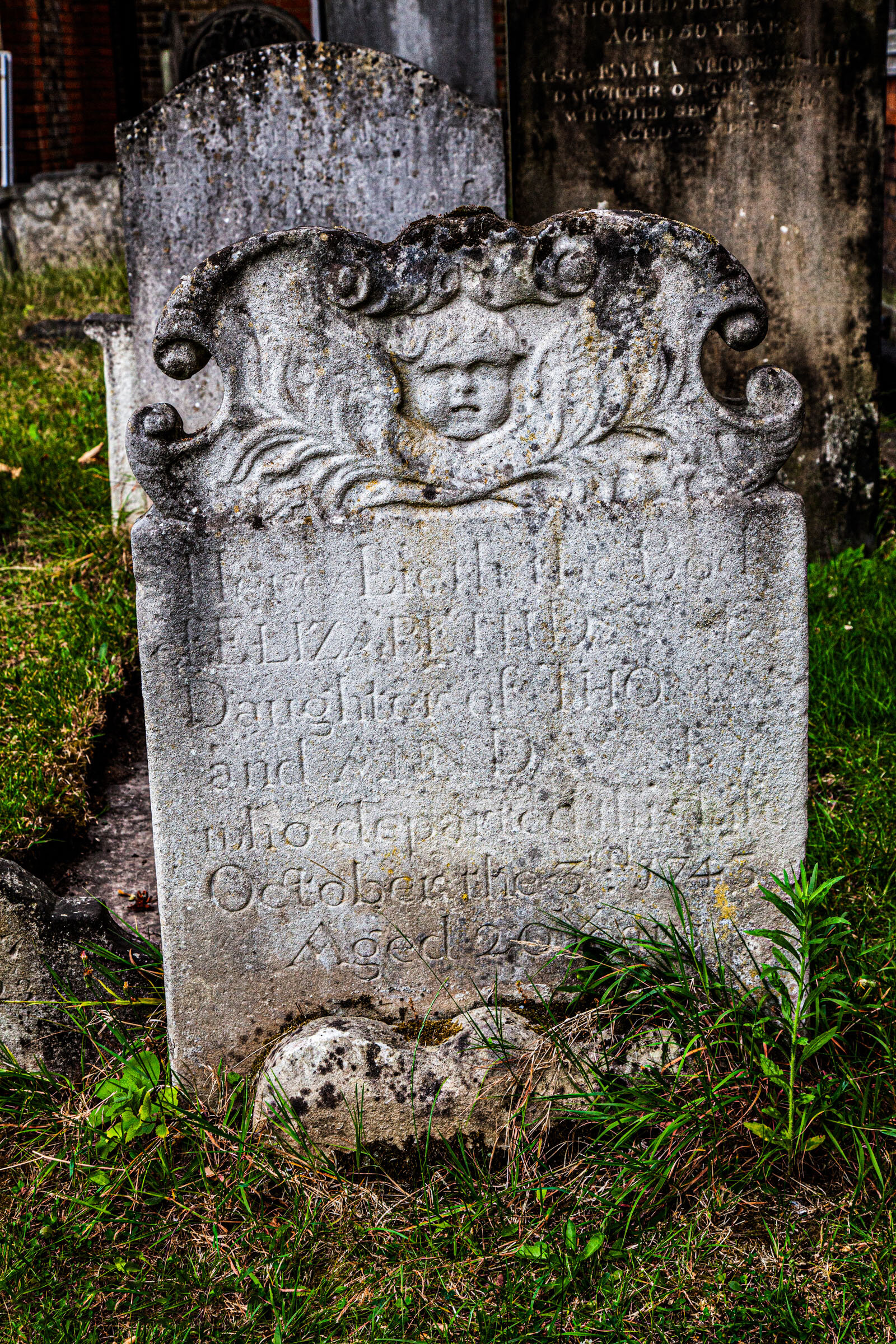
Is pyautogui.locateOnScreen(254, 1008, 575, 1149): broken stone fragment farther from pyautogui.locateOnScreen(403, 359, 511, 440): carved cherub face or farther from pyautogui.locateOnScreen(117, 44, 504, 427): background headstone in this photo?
pyautogui.locateOnScreen(117, 44, 504, 427): background headstone

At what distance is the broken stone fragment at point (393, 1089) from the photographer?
2312 mm

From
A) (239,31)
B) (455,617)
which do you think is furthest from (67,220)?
(455,617)

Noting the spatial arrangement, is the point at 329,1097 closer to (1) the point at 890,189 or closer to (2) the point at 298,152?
(2) the point at 298,152

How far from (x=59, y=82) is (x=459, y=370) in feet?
35.7

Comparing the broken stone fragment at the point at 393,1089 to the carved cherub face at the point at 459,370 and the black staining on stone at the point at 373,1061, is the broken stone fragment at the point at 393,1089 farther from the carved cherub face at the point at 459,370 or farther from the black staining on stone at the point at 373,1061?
the carved cherub face at the point at 459,370

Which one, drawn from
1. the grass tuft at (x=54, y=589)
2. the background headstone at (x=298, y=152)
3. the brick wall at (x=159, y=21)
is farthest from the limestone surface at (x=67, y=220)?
the background headstone at (x=298, y=152)

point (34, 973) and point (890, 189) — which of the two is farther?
point (890, 189)

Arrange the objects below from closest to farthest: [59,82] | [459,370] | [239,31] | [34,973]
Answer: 1. [459,370]
2. [34,973]
3. [59,82]
4. [239,31]

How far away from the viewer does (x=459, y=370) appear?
225cm

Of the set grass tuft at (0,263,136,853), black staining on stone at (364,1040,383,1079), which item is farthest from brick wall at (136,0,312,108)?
black staining on stone at (364,1040,383,1079)

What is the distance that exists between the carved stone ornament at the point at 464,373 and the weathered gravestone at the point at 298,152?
2226 millimetres

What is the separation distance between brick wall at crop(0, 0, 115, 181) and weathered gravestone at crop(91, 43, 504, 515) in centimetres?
744

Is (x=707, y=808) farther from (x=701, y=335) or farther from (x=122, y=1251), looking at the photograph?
(x=122, y=1251)

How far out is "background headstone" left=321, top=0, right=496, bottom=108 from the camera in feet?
18.1
